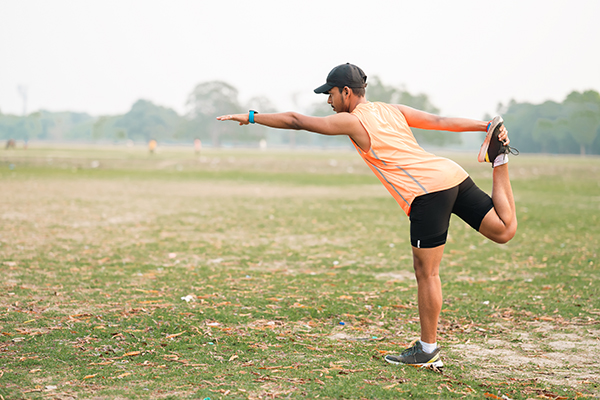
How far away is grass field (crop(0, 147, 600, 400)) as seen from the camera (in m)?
3.74

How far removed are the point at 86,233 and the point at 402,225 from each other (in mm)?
7127

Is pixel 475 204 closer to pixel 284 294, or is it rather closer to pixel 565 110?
pixel 284 294

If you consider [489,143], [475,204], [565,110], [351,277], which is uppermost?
[565,110]

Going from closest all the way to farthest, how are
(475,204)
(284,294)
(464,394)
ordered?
(464,394), (475,204), (284,294)

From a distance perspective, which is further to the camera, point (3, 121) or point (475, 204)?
point (3, 121)

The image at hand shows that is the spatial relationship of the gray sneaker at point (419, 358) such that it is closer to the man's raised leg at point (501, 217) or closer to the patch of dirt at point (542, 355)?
the patch of dirt at point (542, 355)

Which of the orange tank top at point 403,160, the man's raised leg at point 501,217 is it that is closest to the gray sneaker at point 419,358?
the man's raised leg at point 501,217

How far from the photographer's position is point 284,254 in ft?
29.2

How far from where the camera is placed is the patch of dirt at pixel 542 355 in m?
3.93

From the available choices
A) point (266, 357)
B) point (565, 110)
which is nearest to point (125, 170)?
point (266, 357)

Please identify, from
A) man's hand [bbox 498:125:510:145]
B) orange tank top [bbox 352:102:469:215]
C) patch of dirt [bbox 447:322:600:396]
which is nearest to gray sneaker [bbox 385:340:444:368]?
patch of dirt [bbox 447:322:600:396]

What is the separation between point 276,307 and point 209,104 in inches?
4904

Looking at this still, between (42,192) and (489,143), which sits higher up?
(489,143)

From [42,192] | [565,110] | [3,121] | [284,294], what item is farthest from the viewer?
[3,121]
